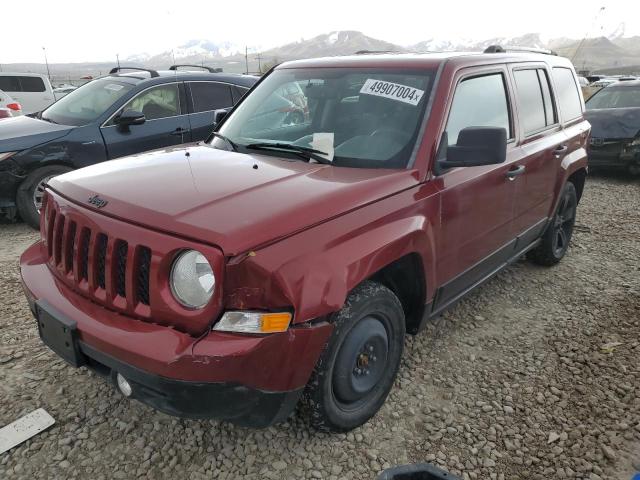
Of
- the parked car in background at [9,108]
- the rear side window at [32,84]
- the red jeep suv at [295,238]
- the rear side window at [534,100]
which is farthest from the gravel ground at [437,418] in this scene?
the rear side window at [32,84]

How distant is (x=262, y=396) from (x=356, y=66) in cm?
211

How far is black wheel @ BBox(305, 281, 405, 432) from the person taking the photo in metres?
2.19

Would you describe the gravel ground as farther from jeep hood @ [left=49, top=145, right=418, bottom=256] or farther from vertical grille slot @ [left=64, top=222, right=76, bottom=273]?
jeep hood @ [left=49, top=145, right=418, bottom=256]

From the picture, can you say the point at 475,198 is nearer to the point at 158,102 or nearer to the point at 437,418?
the point at 437,418

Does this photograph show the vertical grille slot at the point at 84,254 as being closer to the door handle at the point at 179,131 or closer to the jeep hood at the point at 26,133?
the jeep hood at the point at 26,133

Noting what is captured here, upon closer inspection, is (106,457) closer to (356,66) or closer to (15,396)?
(15,396)

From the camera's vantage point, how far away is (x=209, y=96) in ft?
21.2

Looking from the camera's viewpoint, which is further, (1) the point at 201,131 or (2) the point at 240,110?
(1) the point at 201,131

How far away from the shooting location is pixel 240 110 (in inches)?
137

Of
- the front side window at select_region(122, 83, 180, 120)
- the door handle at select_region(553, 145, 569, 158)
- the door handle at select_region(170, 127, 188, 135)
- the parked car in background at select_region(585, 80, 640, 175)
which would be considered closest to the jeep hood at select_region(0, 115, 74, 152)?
the front side window at select_region(122, 83, 180, 120)

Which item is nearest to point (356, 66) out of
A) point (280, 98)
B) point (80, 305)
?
point (280, 98)

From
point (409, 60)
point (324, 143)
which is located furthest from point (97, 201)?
point (409, 60)

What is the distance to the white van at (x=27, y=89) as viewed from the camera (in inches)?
555

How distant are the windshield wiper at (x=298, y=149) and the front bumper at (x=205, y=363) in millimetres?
1006
